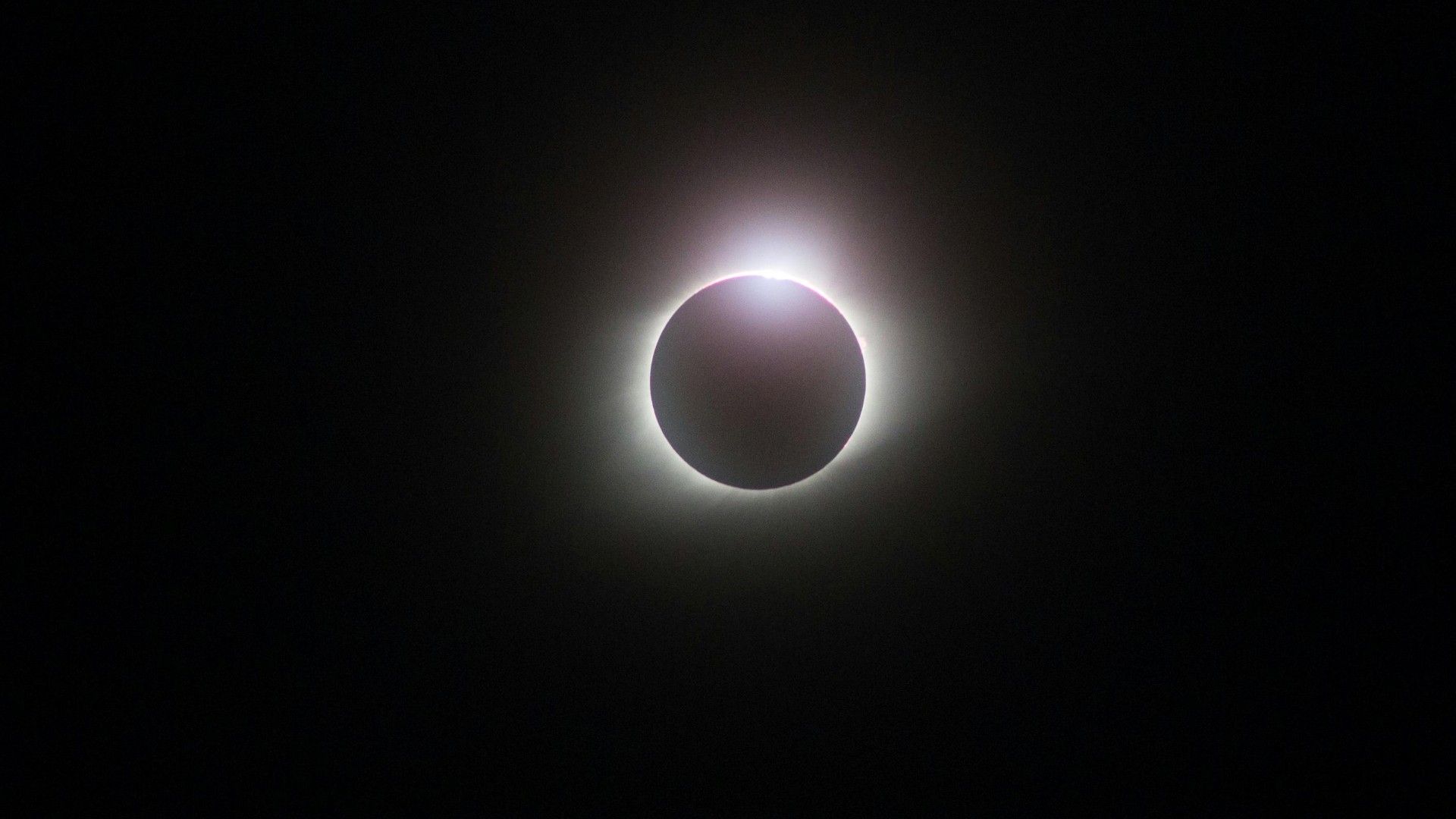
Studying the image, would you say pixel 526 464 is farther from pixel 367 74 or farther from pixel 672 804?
pixel 672 804

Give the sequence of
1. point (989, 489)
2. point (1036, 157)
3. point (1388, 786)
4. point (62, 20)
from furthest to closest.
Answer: point (1388, 786) < point (989, 489) < point (1036, 157) < point (62, 20)

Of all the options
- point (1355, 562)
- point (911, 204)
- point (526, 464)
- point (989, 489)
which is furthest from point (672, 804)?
point (1355, 562)

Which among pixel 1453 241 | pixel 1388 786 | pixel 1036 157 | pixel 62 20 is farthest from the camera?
pixel 1388 786

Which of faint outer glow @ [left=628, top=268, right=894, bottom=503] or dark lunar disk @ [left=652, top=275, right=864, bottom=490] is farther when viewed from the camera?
faint outer glow @ [left=628, top=268, right=894, bottom=503]

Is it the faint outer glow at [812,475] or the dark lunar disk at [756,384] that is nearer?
the dark lunar disk at [756,384]

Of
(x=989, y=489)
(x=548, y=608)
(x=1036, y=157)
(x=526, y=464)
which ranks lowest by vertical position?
(x=548, y=608)
